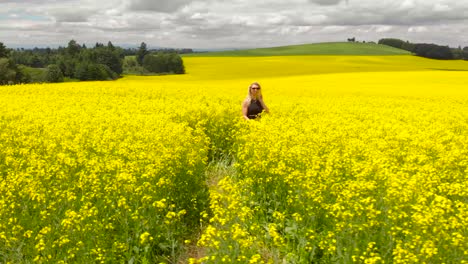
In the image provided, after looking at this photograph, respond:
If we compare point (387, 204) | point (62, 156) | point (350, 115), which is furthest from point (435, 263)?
point (350, 115)

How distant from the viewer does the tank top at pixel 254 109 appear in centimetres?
1370

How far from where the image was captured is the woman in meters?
13.5

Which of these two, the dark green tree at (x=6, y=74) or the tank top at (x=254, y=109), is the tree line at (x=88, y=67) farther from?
the tank top at (x=254, y=109)

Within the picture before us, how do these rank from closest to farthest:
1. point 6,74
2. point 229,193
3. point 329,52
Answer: point 229,193
point 6,74
point 329,52

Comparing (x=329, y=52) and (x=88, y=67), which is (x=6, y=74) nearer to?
(x=88, y=67)

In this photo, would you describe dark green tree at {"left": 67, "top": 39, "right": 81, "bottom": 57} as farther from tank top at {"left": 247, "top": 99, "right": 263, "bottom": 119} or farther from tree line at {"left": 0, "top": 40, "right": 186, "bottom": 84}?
tank top at {"left": 247, "top": 99, "right": 263, "bottom": 119}

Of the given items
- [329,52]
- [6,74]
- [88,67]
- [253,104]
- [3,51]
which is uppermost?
[329,52]

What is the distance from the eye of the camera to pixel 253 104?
45.0 feet

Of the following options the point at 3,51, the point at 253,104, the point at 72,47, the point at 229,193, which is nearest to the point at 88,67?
the point at 3,51

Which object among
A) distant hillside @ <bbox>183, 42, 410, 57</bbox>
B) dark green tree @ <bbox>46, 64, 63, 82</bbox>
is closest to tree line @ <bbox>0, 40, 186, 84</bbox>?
dark green tree @ <bbox>46, 64, 63, 82</bbox>

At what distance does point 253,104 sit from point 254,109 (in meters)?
0.17

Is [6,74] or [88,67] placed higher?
[88,67]

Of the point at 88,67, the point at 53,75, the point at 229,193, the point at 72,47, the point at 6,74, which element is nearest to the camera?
the point at 229,193

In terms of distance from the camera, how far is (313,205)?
618 cm
